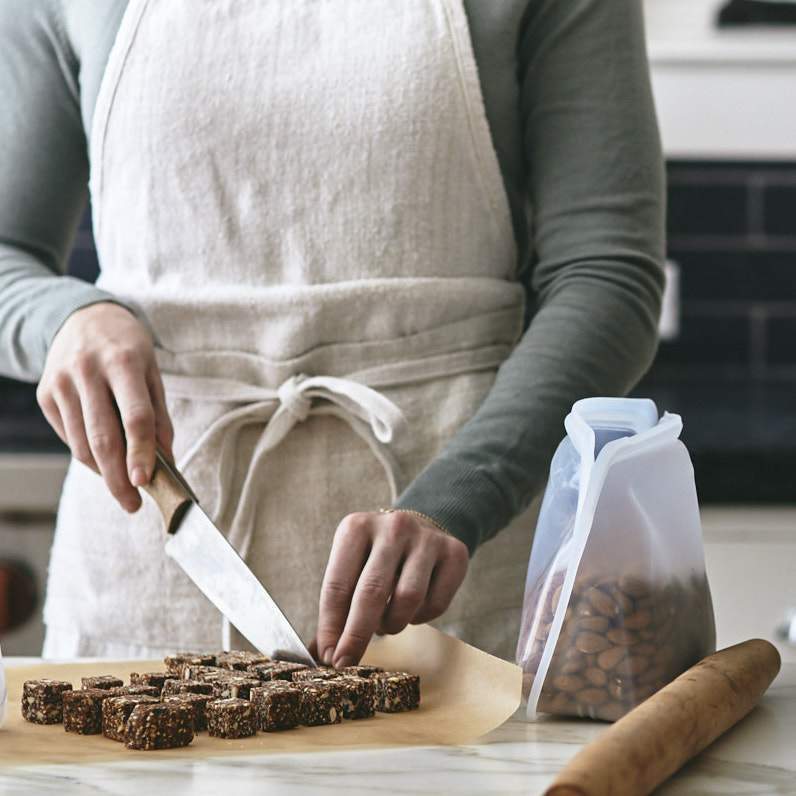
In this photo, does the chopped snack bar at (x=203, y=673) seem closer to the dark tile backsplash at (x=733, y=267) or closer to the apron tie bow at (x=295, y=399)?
the apron tie bow at (x=295, y=399)

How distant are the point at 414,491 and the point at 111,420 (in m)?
0.21

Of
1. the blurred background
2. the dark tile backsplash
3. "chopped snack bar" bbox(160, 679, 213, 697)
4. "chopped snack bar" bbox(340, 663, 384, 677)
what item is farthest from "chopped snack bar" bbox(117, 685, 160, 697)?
the dark tile backsplash

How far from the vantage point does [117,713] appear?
2.37 ft

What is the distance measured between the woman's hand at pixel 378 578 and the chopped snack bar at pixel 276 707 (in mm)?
96

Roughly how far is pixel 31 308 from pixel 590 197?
0.44 meters

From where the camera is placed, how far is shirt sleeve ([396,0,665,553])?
104cm

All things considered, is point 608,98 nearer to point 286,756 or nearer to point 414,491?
point 414,491

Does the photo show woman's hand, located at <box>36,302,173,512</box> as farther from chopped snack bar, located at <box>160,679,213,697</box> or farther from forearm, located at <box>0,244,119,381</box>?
chopped snack bar, located at <box>160,679,213,697</box>

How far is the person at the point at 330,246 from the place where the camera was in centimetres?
109

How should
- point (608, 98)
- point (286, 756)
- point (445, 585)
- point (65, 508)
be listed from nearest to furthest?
point (286, 756)
point (445, 585)
point (608, 98)
point (65, 508)

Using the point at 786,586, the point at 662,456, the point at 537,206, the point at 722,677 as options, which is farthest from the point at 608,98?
the point at 786,586

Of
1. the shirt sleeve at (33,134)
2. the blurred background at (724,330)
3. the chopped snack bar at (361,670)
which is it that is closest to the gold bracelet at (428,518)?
the chopped snack bar at (361,670)

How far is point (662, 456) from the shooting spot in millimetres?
763

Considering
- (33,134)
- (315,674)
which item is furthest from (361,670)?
(33,134)
